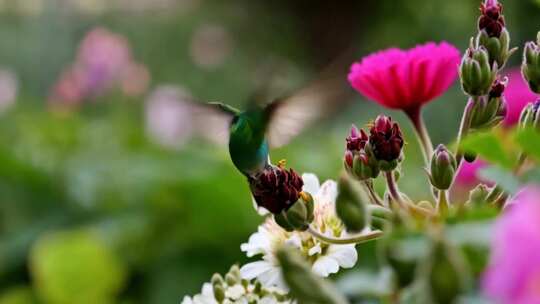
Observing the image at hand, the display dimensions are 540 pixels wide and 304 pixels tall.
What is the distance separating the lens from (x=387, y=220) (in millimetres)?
505

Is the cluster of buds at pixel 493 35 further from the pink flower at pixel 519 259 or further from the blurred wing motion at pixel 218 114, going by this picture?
the pink flower at pixel 519 259

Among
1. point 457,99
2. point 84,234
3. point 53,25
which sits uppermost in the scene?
point 53,25

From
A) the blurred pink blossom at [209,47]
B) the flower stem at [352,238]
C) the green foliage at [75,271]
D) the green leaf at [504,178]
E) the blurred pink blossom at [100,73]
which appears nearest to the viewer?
the green leaf at [504,178]

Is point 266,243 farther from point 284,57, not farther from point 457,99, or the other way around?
point 284,57

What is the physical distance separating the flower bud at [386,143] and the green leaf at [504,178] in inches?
5.8

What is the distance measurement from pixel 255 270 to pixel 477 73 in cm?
16

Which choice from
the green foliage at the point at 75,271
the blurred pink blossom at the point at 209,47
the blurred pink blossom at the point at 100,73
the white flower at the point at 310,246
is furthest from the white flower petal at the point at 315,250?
the blurred pink blossom at the point at 209,47

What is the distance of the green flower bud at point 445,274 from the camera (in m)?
0.33

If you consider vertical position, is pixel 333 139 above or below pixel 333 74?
above

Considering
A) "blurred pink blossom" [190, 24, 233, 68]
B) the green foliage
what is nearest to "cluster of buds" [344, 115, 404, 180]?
the green foliage

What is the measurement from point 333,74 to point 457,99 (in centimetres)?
364

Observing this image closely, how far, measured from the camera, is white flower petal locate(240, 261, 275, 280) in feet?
1.70

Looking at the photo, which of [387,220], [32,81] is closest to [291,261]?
[387,220]

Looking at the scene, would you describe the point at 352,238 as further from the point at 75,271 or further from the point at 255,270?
the point at 75,271
